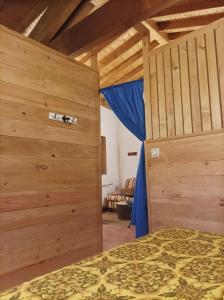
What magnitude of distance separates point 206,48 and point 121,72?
3.93m

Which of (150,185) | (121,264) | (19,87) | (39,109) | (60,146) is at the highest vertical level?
(19,87)

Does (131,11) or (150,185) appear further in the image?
(150,185)

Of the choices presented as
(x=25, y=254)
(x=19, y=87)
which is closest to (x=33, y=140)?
(x=19, y=87)

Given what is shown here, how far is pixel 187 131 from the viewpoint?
8.39 ft

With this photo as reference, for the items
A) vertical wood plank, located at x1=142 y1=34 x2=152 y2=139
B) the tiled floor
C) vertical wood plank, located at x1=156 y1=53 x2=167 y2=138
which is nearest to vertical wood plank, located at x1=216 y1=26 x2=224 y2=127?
vertical wood plank, located at x1=156 y1=53 x2=167 y2=138

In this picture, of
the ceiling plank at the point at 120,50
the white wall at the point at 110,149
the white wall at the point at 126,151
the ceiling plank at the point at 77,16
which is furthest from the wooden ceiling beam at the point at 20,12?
the white wall at the point at 126,151

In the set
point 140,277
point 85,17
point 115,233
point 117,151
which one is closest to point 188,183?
point 140,277

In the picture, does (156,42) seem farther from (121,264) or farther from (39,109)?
(121,264)

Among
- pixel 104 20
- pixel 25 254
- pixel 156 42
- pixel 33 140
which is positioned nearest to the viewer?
pixel 25 254

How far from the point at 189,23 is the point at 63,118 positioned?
263cm

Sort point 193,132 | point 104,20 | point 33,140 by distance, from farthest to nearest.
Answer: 1. point 104,20
2. point 193,132
3. point 33,140

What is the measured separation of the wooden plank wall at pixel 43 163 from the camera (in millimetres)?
2150

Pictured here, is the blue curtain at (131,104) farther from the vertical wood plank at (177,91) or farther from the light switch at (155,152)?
the vertical wood plank at (177,91)

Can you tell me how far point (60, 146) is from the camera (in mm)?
2586
